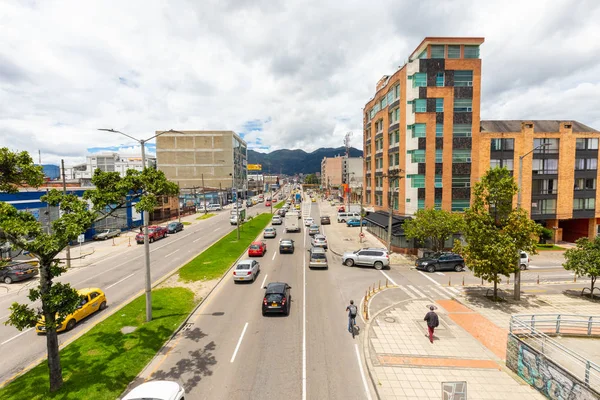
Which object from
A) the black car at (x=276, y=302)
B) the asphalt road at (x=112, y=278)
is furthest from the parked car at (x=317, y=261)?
the asphalt road at (x=112, y=278)

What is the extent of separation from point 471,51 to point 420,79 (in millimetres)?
7575

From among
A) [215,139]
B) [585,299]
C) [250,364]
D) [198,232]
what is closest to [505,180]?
[585,299]

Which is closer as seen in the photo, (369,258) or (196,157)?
(369,258)

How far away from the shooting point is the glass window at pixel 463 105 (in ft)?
116

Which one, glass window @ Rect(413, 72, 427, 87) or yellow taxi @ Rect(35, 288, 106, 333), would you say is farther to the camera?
glass window @ Rect(413, 72, 427, 87)

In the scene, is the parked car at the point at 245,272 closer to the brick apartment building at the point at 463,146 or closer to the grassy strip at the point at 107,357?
the grassy strip at the point at 107,357

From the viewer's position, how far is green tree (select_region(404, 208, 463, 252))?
90.6 feet

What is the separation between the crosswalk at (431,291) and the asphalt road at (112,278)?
20.5 meters

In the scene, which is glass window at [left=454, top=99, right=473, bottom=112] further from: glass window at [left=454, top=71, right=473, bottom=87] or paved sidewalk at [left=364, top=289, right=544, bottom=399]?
paved sidewalk at [left=364, top=289, right=544, bottom=399]

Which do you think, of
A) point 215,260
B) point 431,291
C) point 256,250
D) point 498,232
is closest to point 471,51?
point 498,232

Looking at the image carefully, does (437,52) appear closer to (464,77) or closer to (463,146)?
(464,77)

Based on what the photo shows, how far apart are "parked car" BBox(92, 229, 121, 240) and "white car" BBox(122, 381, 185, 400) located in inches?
1629

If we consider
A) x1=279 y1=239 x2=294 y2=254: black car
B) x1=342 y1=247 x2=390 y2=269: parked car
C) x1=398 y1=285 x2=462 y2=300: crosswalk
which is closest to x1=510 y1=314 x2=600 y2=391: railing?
x1=398 y1=285 x2=462 y2=300: crosswalk

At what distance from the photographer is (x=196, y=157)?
108 metres
